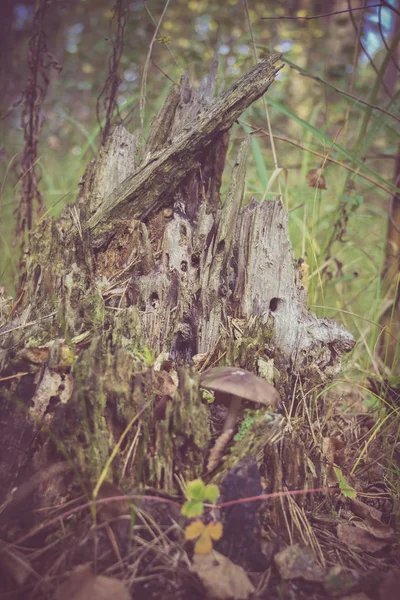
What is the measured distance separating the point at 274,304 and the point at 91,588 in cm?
139

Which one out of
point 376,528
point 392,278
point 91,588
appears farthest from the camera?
point 392,278

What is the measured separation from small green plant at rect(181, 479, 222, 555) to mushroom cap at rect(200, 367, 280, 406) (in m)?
0.32

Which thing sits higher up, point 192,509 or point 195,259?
point 195,259

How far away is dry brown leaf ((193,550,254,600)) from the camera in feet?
3.90

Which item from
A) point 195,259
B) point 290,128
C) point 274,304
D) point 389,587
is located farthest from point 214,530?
point 290,128

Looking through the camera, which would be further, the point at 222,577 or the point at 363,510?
the point at 363,510

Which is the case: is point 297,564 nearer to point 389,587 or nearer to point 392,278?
point 389,587

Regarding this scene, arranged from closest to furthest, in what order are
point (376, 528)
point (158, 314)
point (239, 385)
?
point (239, 385) → point (376, 528) → point (158, 314)

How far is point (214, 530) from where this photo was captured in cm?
129

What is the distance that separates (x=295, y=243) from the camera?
3.28 m

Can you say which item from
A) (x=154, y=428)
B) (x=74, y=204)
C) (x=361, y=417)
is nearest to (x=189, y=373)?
(x=154, y=428)

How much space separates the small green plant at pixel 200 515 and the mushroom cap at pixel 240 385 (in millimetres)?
318

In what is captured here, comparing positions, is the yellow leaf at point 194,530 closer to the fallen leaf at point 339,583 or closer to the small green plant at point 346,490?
the fallen leaf at point 339,583

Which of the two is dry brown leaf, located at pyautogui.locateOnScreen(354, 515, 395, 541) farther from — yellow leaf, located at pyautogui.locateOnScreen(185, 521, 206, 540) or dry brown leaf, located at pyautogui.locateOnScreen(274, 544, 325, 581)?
yellow leaf, located at pyautogui.locateOnScreen(185, 521, 206, 540)
